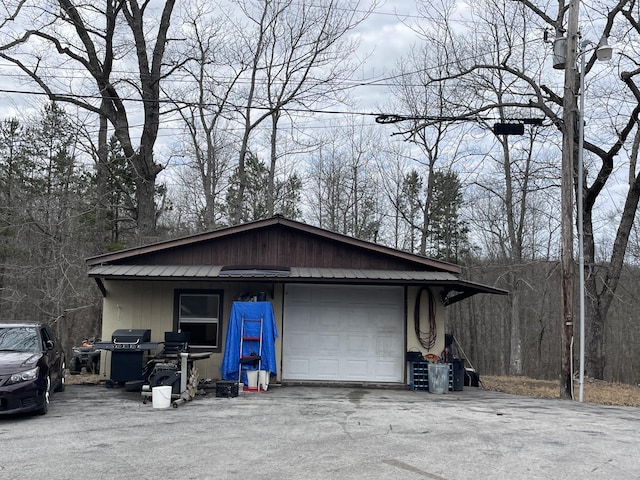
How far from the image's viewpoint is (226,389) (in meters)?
11.3

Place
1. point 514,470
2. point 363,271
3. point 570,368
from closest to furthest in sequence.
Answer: point 514,470, point 570,368, point 363,271

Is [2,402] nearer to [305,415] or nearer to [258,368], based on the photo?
[305,415]

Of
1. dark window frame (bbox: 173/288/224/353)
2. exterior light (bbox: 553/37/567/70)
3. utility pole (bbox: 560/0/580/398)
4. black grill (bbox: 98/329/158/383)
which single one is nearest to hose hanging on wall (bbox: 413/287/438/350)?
utility pole (bbox: 560/0/580/398)

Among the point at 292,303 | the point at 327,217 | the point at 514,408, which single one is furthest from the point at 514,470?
the point at 327,217

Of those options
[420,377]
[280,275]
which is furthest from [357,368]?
[280,275]

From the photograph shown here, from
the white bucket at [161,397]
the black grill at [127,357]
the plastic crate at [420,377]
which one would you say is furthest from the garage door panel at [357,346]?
the white bucket at [161,397]

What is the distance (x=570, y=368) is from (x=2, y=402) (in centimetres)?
1036

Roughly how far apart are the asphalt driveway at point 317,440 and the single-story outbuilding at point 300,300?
232 centimetres

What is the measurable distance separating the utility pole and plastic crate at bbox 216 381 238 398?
6.71m

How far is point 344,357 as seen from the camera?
13.6 meters

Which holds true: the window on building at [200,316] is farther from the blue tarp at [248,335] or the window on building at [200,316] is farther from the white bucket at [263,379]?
the white bucket at [263,379]

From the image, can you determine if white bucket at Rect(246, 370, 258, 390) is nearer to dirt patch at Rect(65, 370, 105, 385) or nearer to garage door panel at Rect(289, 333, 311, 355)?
garage door panel at Rect(289, 333, 311, 355)

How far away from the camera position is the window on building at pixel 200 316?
13.5 metres

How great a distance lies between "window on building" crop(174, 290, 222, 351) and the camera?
13.5 m
